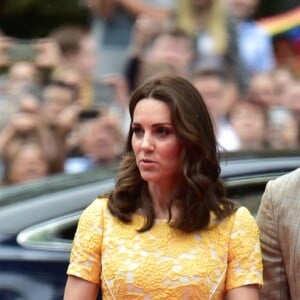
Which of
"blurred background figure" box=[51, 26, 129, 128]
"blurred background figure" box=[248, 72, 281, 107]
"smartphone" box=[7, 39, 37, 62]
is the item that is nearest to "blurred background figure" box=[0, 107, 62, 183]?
"blurred background figure" box=[51, 26, 129, 128]

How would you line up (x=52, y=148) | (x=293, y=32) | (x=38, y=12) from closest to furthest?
1. (x=52, y=148)
2. (x=293, y=32)
3. (x=38, y=12)

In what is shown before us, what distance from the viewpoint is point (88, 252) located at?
149 inches

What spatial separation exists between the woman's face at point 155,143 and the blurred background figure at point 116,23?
21.3ft

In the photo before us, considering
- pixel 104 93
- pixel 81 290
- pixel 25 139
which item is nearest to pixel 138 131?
pixel 81 290

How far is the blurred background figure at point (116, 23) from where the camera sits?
10375 millimetres

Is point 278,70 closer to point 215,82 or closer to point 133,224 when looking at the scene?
point 215,82

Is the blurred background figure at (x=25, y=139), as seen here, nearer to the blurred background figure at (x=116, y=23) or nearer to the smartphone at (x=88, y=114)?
the smartphone at (x=88, y=114)

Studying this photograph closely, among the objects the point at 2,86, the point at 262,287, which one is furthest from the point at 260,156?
the point at 2,86

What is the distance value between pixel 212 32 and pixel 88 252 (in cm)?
643

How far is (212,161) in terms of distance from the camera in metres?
3.85

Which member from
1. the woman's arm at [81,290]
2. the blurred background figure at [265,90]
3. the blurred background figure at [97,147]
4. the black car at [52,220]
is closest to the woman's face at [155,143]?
the woman's arm at [81,290]

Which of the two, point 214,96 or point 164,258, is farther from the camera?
point 214,96

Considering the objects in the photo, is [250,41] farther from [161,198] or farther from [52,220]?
[161,198]

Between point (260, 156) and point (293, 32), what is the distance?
19.2 ft
